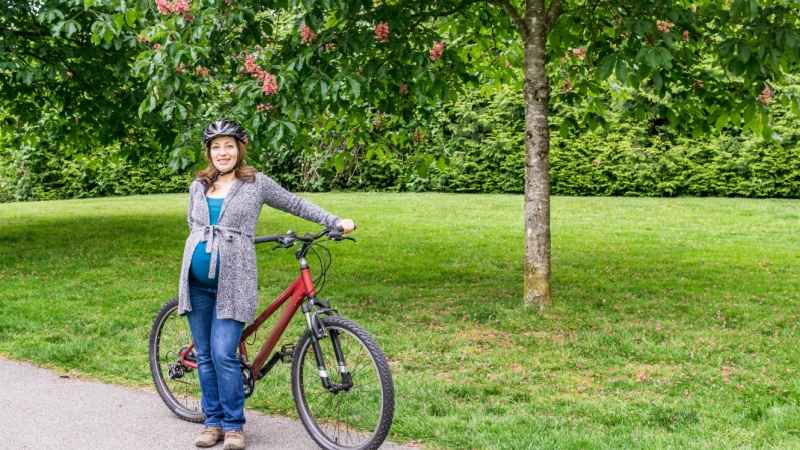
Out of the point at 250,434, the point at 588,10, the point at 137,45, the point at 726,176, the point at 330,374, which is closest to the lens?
the point at 330,374

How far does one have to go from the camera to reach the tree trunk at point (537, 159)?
777 centimetres

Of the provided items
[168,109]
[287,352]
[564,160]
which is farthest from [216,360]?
[564,160]

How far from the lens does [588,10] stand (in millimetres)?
8180

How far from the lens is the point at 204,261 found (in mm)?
4570

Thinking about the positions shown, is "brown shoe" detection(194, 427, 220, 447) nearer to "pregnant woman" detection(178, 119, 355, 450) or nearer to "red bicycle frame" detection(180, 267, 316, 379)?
"pregnant woman" detection(178, 119, 355, 450)

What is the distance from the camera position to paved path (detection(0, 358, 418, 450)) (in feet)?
15.8

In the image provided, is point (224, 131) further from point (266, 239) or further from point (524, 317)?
point (524, 317)

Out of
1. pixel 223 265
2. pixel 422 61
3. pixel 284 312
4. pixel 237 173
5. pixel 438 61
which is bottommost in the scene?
pixel 284 312

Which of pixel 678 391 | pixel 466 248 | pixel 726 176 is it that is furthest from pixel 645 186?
pixel 678 391

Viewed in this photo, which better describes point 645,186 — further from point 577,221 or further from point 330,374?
point 330,374

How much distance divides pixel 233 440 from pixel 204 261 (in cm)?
93

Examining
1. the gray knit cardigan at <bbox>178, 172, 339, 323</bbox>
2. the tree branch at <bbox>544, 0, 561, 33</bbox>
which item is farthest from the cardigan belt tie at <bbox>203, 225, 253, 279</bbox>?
the tree branch at <bbox>544, 0, 561, 33</bbox>

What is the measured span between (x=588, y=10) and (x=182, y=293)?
510 centimetres

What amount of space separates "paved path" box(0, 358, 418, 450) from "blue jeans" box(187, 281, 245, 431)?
19cm
